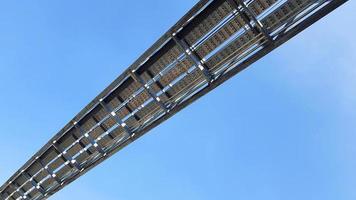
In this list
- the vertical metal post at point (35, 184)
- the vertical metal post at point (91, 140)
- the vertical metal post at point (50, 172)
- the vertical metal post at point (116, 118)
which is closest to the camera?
the vertical metal post at point (116, 118)

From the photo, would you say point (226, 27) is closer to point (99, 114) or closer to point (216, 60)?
point (216, 60)

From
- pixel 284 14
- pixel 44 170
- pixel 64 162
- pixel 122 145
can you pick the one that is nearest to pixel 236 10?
pixel 284 14

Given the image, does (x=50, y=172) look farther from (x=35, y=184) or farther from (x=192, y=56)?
(x=192, y=56)

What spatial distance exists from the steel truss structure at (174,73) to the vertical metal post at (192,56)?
0.05 m

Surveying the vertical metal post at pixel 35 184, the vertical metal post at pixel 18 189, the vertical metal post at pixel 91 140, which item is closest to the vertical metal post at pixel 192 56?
the vertical metal post at pixel 91 140

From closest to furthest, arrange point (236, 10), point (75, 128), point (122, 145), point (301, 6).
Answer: point (301, 6)
point (236, 10)
point (122, 145)
point (75, 128)

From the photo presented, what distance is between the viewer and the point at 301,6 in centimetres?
A: 1725

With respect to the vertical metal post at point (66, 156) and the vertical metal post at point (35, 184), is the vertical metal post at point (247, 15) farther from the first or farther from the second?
the vertical metal post at point (35, 184)

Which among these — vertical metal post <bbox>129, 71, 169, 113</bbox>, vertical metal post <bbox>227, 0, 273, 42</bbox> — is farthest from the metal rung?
vertical metal post <bbox>227, 0, 273, 42</bbox>

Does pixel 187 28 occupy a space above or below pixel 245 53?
above

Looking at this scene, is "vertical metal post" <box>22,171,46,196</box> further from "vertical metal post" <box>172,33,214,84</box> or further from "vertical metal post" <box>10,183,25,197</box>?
"vertical metal post" <box>172,33,214,84</box>

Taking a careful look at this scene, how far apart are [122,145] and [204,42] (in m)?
9.65

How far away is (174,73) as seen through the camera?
22281 mm

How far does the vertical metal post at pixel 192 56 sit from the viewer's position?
2077cm
